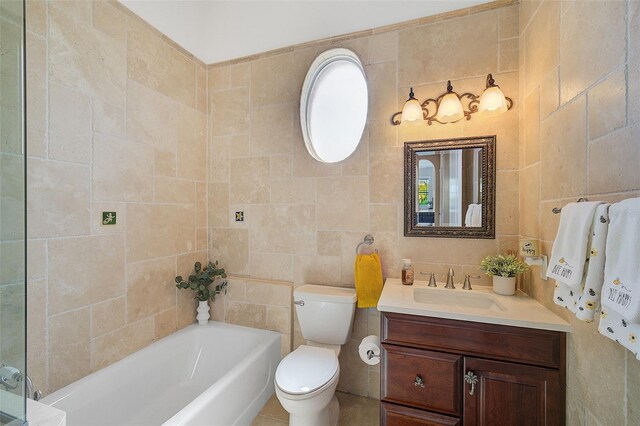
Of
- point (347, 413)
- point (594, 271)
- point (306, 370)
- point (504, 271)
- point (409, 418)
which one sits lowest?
point (347, 413)

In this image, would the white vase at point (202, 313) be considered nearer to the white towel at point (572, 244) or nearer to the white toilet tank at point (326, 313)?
the white toilet tank at point (326, 313)

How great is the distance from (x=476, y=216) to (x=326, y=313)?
1.18 meters

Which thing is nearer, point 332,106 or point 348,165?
point 348,165

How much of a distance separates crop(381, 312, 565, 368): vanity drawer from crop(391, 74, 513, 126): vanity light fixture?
1.21 m

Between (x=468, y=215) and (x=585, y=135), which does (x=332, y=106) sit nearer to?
(x=468, y=215)

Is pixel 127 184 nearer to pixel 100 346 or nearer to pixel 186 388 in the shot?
pixel 100 346

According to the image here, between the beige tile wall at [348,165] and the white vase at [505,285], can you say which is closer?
the white vase at [505,285]

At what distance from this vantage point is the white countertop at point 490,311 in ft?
3.72

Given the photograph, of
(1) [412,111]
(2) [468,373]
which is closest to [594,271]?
(2) [468,373]

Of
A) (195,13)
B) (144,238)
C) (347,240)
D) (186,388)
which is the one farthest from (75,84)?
(186,388)

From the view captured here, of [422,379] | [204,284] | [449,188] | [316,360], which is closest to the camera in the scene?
[422,379]

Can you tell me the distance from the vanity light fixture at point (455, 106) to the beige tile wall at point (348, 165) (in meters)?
0.06

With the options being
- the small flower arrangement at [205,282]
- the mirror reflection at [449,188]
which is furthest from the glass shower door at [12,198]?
the mirror reflection at [449,188]

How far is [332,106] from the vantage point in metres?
2.34
